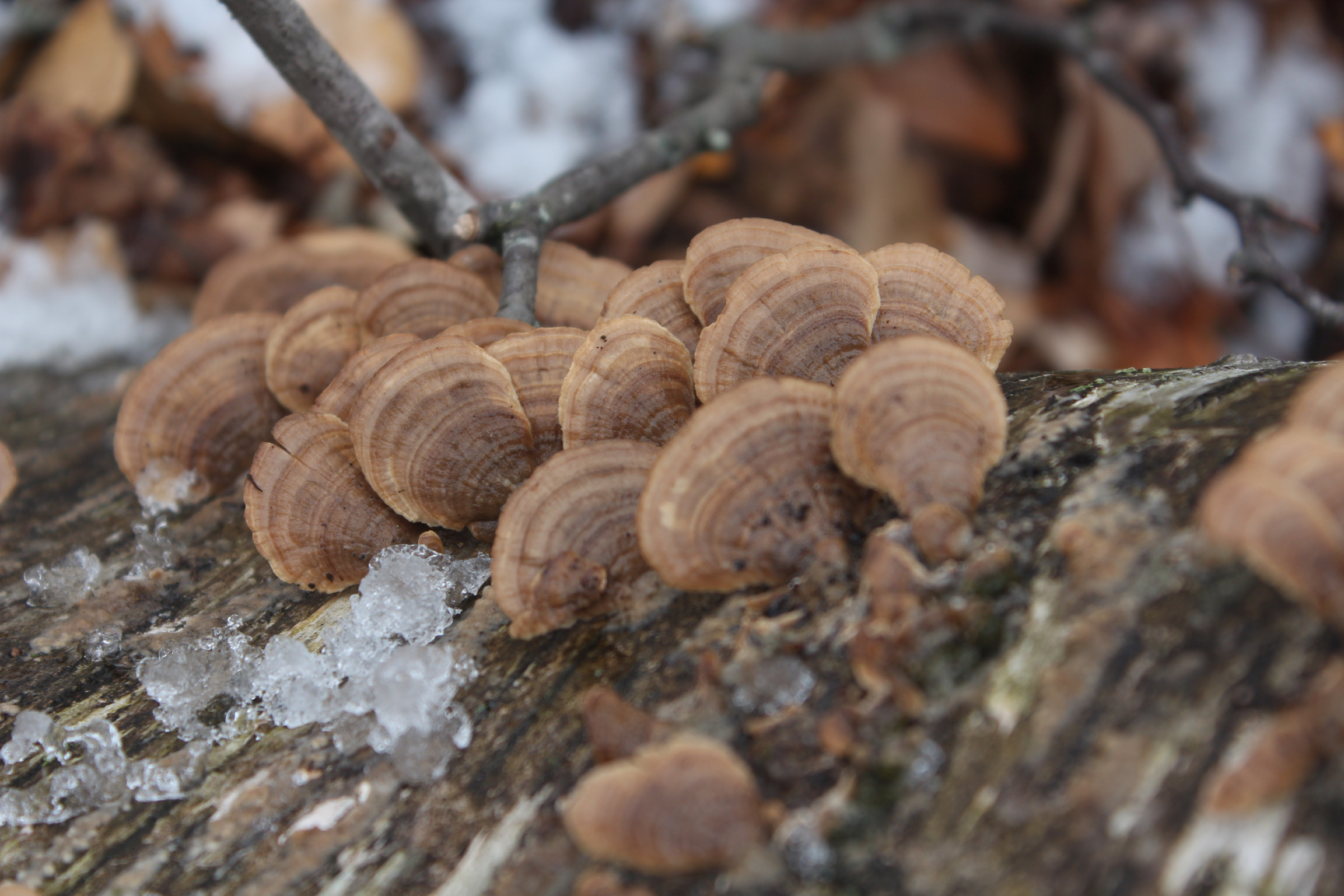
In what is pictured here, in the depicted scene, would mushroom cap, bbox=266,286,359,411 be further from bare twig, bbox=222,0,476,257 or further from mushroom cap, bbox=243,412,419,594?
bare twig, bbox=222,0,476,257

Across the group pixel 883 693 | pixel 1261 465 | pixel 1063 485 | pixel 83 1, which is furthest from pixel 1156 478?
pixel 83 1

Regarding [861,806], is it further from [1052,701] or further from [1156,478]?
[1156,478]

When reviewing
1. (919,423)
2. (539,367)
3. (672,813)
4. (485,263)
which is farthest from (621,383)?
(485,263)

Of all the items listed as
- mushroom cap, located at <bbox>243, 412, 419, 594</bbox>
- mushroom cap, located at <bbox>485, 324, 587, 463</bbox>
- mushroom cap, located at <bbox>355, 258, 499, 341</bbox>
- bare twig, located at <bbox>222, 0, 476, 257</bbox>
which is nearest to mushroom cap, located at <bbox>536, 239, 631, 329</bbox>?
mushroom cap, located at <bbox>355, 258, 499, 341</bbox>

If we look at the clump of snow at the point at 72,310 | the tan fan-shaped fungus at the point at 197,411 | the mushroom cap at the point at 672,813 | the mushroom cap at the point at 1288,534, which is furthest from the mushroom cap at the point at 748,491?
the clump of snow at the point at 72,310

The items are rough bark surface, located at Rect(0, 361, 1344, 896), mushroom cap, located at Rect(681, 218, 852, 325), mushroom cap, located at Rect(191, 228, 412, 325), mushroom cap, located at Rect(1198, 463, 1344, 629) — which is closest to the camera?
mushroom cap, located at Rect(1198, 463, 1344, 629)
